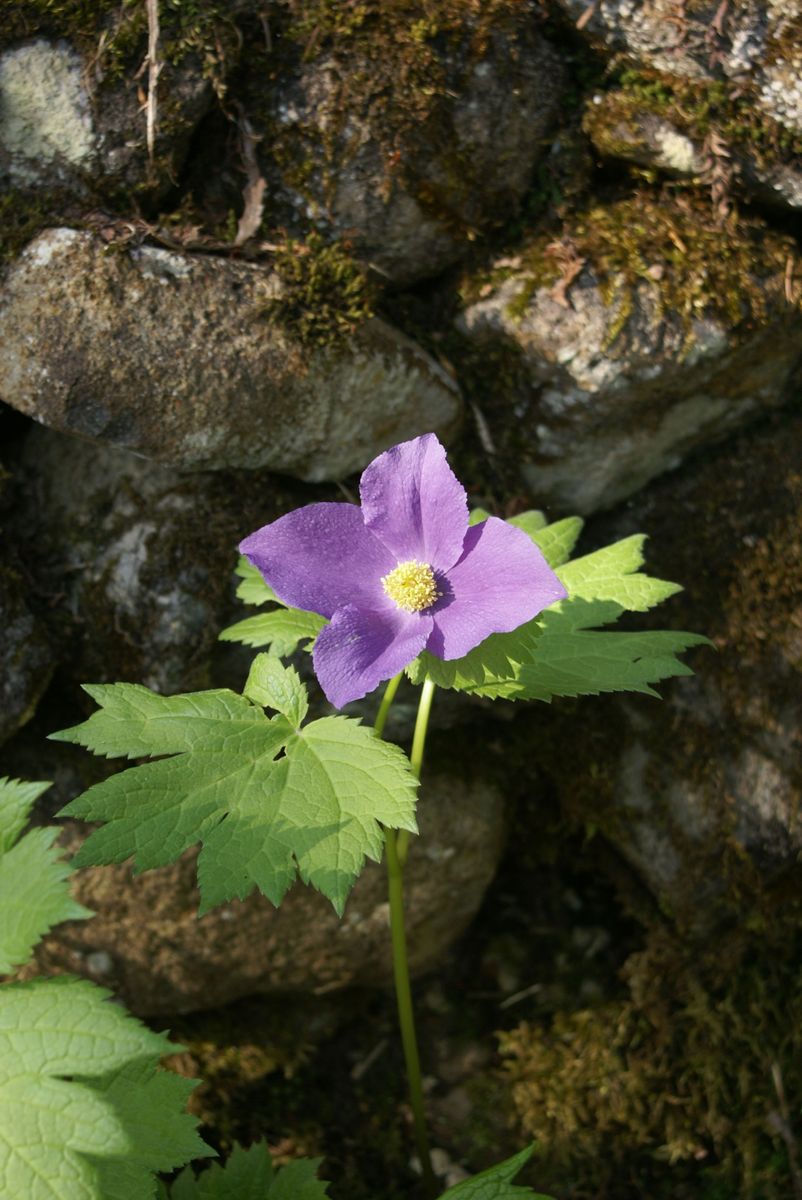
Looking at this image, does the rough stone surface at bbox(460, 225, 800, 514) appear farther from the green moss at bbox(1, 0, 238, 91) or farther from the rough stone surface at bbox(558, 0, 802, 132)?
the green moss at bbox(1, 0, 238, 91)

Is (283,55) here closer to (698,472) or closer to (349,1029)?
(698,472)

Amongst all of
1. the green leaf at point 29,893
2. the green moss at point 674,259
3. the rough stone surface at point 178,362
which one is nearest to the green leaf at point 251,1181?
the green leaf at point 29,893

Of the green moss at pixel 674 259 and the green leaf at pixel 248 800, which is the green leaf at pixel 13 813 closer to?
the green leaf at pixel 248 800

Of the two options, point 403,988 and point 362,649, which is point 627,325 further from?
point 403,988

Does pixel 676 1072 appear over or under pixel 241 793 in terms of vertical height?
under

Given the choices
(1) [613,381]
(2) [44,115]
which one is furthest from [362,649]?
(2) [44,115]

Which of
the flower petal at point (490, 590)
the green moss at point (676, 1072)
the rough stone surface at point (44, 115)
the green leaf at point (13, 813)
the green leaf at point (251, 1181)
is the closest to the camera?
the green leaf at point (13, 813)

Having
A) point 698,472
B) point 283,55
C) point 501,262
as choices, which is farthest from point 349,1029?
point 283,55
